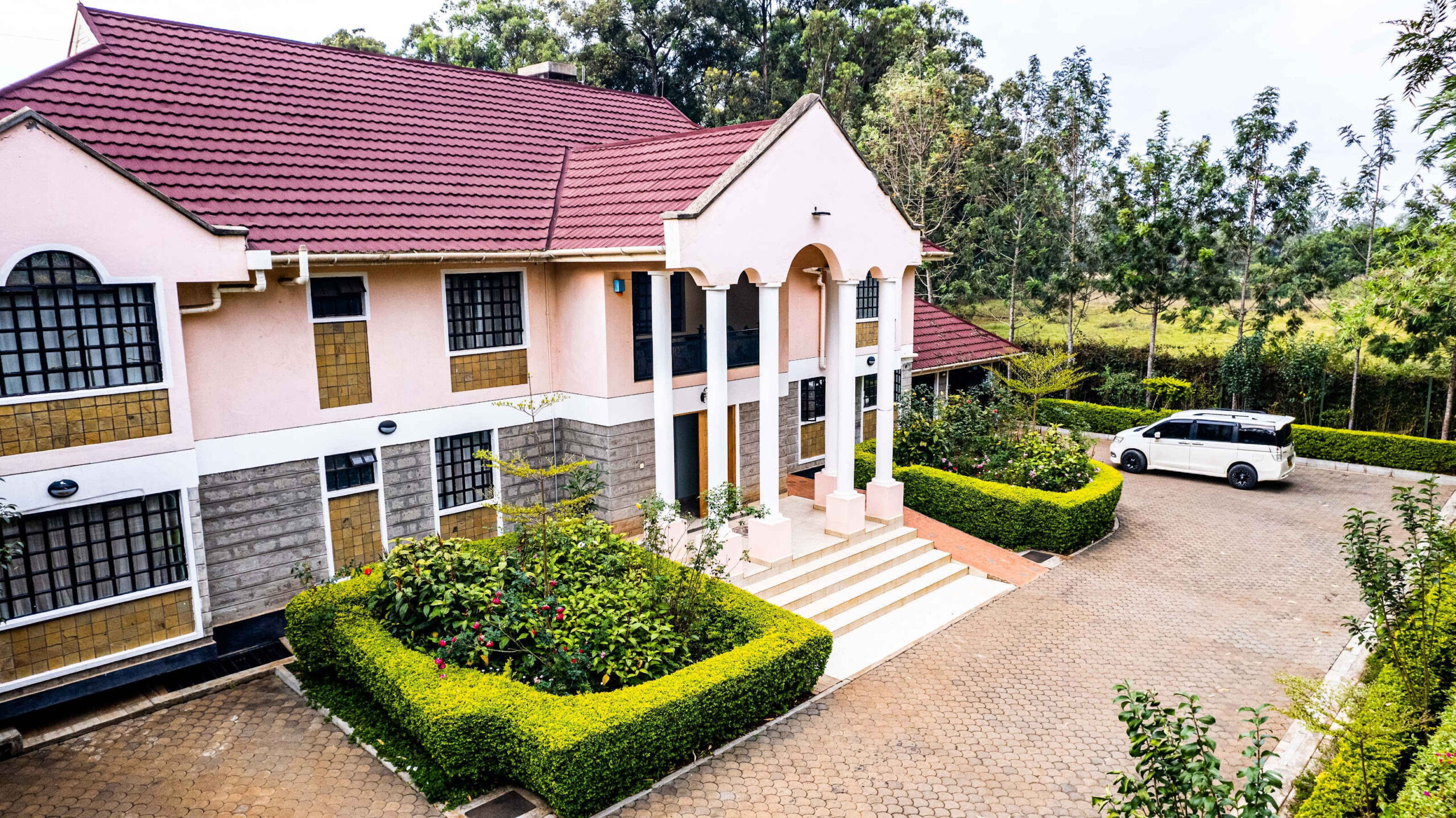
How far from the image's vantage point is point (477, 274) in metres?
14.1

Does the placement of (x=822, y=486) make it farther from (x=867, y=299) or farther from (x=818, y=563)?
(x=867, y=299)

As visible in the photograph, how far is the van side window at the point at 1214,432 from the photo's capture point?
21.5 metres

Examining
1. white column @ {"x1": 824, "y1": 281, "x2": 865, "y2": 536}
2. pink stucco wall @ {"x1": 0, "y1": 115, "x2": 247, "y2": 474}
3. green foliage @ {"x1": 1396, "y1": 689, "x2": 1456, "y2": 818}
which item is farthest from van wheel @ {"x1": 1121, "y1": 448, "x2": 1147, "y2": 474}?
pink stucco wall @ {"x1": 0, "y1": 115, "x2": 247, "y2": 474}

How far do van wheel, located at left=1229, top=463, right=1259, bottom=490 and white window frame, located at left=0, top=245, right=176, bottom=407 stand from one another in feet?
72.8

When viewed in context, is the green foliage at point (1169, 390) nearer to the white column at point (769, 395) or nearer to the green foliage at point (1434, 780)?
the white column at point (769, 395)

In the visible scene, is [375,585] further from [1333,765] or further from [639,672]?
[1333,765]

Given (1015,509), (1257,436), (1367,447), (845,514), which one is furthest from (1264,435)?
(845,514)

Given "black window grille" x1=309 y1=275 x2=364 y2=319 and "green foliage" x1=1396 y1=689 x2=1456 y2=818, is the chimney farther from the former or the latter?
"green foliage" x1=1396 y1=689 x2=1456 y2=818

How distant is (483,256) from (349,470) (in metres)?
3.78

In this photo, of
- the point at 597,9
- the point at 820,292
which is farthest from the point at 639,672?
the point at 597,9

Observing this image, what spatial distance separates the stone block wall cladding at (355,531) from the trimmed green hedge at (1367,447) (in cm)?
1533

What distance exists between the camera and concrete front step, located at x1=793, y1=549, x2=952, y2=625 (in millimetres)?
13672

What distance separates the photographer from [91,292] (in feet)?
33.5

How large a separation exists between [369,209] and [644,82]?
1308 inches
